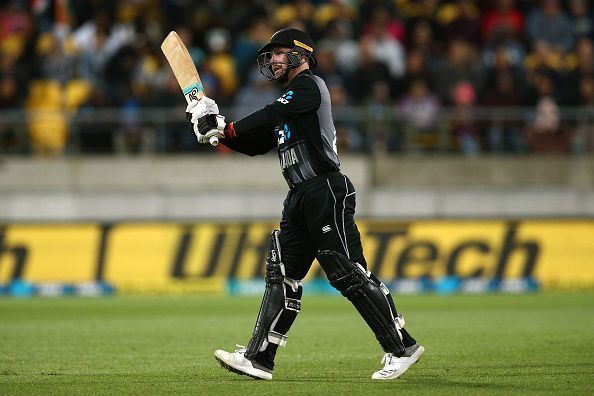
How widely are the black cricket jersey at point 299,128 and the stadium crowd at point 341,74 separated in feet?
36.6

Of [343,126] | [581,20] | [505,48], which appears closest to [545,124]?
[505,48]

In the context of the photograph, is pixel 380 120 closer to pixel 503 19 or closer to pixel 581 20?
pixel 503 19

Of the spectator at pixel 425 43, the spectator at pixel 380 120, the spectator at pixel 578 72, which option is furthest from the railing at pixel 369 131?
the spectator at pixel 425 43

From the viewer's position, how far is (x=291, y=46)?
831 cm

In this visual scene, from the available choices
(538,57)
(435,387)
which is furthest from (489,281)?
(435,387)

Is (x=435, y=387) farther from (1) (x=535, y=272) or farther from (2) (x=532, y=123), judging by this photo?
(2) (x=532, y=123)

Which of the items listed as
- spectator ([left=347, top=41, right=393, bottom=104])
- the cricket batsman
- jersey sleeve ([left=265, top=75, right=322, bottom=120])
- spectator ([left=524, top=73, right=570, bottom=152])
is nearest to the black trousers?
the cricket batsman

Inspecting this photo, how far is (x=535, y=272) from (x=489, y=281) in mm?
789

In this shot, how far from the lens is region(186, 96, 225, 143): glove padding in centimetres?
813

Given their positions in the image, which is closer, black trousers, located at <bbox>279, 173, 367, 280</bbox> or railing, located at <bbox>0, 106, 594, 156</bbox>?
black trousers, located at <bbox>279, 173, 367, 280</bbox>

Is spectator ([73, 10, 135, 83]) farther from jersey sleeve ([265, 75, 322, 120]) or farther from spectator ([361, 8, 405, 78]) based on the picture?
jersey sleeve ([265, 75, 322, 120])

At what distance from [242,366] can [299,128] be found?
1770 millimetres

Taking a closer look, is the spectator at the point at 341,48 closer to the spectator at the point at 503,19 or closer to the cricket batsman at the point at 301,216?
the spectator at the point at 503,19

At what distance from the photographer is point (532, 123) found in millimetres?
19875
